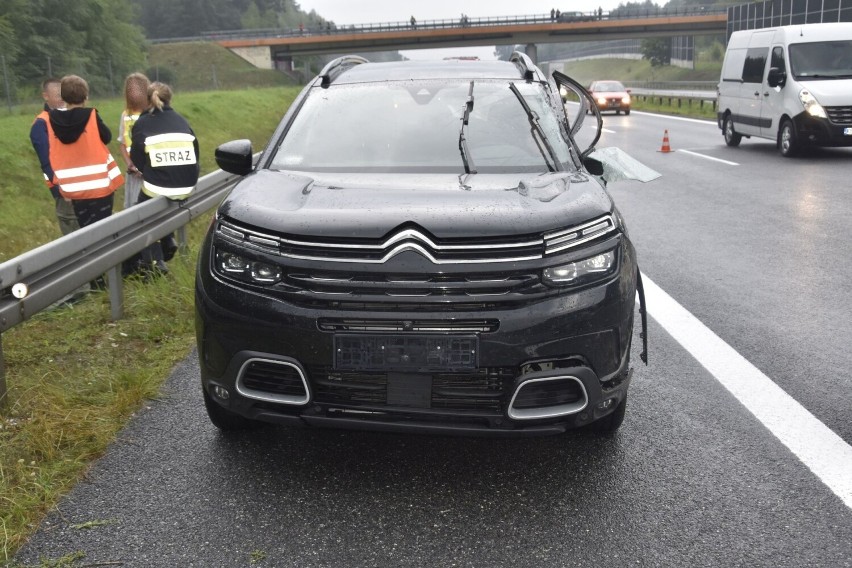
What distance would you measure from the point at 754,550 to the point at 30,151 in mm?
16914

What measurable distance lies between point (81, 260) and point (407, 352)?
9.95 feet

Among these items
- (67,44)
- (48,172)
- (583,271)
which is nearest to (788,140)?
(48,172)

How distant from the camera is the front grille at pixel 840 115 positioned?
16656mm

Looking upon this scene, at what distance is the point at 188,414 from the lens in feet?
15.2

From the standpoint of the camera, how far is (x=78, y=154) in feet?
26.6

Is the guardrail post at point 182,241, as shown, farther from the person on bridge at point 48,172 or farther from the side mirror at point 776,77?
the side mirror at point 776,77

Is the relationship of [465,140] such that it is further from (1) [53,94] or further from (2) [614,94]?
(2) [614,94]

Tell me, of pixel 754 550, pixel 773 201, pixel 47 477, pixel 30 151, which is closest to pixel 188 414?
pixel 47 477

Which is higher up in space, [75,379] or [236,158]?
[236,158]

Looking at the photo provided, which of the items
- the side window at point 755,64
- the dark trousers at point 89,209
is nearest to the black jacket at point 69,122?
the dark trousers at point 89,209

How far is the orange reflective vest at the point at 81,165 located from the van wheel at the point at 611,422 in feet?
18.4

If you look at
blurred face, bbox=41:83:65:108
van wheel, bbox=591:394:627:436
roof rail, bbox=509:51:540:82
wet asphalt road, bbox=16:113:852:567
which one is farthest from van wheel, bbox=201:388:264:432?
blurred face, bbox=41:83:65:108

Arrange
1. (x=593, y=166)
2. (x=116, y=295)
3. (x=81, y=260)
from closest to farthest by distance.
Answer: (x=593, y=166), (x=81, y=260), (x=116, y=295)

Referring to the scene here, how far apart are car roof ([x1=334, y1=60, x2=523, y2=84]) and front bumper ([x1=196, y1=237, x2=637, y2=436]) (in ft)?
7.16
